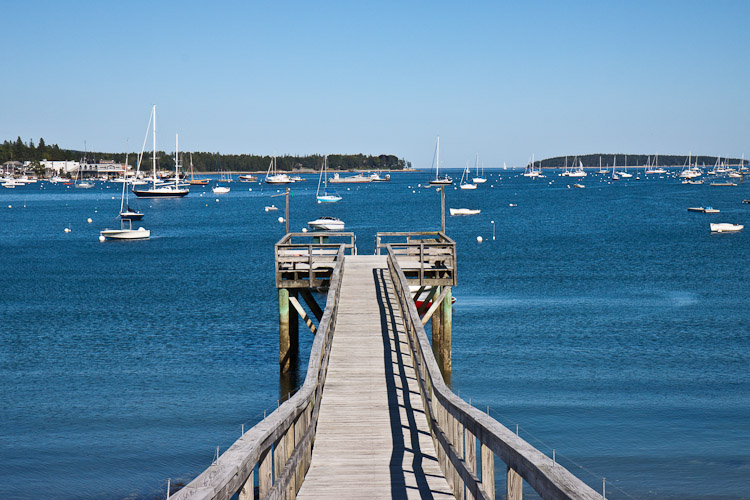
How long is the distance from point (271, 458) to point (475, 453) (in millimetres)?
1769

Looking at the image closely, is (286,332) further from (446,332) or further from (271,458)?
(271,458)

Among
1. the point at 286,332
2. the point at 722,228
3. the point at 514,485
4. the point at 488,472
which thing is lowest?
the point at 286,332

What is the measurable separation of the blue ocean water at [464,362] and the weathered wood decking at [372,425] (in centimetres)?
493

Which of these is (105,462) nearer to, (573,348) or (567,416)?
(567,416)

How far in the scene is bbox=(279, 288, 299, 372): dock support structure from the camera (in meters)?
22.7

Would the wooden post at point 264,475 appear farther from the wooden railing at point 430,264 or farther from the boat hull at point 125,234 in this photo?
the boat hull at point 125,234

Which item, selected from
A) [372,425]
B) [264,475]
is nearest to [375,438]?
[372,425]

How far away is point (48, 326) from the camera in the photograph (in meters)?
31.6

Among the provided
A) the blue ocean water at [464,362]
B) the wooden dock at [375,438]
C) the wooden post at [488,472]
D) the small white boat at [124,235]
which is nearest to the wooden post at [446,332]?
the blue ocean water at [464,362]

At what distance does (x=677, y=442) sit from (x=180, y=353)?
54.6 feet

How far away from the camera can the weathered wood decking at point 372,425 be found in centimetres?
798

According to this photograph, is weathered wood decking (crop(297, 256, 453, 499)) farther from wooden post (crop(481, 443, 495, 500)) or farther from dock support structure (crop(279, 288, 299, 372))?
dock support structure (crop(279, 288, 299, 372))

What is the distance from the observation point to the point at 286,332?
2317cm

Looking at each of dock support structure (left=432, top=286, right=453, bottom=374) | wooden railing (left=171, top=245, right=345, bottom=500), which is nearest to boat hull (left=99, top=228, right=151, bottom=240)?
dock support structure (left=432, top=286, right=453, bottom=374)
